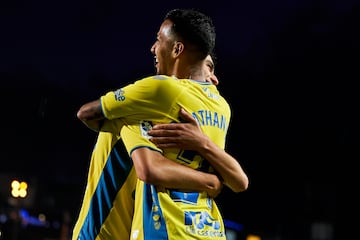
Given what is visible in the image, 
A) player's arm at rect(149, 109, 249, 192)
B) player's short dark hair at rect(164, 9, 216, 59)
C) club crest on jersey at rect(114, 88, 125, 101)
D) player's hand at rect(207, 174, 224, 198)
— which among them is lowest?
player's hand at rect(207, 174, 224, 198)

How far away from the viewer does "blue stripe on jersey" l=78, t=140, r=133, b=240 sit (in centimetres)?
341

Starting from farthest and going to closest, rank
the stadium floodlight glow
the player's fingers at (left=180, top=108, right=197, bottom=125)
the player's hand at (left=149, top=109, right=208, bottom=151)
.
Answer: the stadium floodlight glow → the player's fingers at (left=180, top=108, right=197, bottom=125) → the player's hand at (left=149, top=109, right=208, bottom=151)

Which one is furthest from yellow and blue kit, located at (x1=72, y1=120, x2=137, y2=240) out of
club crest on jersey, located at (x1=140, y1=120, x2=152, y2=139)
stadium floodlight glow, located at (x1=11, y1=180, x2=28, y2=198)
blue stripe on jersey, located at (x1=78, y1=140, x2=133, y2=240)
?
stadium floodlight glow, located at (x1=11, y1=180, x2=28, y2=198)

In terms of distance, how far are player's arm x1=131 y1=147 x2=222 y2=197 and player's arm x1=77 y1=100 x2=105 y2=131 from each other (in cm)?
32

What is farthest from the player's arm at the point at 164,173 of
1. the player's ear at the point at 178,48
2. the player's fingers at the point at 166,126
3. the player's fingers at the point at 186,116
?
the player's ear at the point at 178,48

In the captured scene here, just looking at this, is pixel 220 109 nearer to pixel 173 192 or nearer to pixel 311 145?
pixel 173 192

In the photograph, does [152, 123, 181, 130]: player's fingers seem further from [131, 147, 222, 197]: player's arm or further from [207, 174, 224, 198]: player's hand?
[207, 174, 224, 198]: player's hand

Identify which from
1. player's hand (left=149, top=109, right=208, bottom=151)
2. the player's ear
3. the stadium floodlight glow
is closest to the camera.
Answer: player's hand (left=149, top=109, right=208, bottom=151)

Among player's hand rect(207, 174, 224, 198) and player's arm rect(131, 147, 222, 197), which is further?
player's hand rect(207, 174, 224, 198)

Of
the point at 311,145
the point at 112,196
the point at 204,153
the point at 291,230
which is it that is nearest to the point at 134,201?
the point at 112,196

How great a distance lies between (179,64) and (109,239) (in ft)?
3.46

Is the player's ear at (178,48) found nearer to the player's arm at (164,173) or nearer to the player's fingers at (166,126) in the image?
the player's fingers at (166,126)

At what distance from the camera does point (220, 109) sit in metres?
3.71

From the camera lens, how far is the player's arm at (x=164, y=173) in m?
3.24
